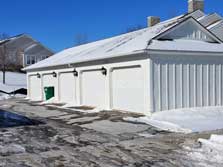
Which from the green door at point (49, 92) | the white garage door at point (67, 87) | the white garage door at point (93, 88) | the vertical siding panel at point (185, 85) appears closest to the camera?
the vertical siding panel at point (185, 85)

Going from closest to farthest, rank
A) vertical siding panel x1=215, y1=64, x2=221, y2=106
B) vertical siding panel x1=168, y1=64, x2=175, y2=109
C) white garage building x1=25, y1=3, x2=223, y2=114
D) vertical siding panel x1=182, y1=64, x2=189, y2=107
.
Answer: 1. white garage building x1=25, y1=3, x2=223, y2=114
2. vertical siding panel x1=168, y1=64, x2=175, y2=109
3. vertical siding panel x1=182, y1=64, x2=189, y2=107
4. vertical siding panel x1=215, y1=64, x2=221, y2=106

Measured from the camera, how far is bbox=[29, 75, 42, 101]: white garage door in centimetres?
2625

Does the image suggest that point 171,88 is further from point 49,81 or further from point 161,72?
point 49,81

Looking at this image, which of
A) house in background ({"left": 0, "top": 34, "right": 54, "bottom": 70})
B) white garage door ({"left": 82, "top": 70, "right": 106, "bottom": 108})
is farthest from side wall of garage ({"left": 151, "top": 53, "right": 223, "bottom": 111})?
house in background ({"left": 0, "top": 34, "right": 54, "bottom": 70})

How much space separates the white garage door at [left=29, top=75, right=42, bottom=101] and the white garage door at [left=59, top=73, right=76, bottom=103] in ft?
13.4

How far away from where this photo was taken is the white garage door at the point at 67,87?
2097 centimetres

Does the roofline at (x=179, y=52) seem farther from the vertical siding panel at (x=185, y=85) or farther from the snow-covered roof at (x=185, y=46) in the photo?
the vertical siding panel at (x=185, y=85)

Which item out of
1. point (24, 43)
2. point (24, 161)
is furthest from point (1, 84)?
point (24, 161)

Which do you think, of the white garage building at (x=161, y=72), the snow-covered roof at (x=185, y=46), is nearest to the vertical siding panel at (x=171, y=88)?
the white garage building at (x=161, y=72)

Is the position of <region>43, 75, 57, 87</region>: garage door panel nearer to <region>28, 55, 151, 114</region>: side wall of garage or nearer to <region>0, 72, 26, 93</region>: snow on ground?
<region>28, 55, 151, 114</region>: side wall of garage

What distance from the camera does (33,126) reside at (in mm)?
12141

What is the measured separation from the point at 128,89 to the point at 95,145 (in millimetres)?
7333

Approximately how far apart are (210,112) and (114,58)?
483 cm

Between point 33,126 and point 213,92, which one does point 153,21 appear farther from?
point 33,126
